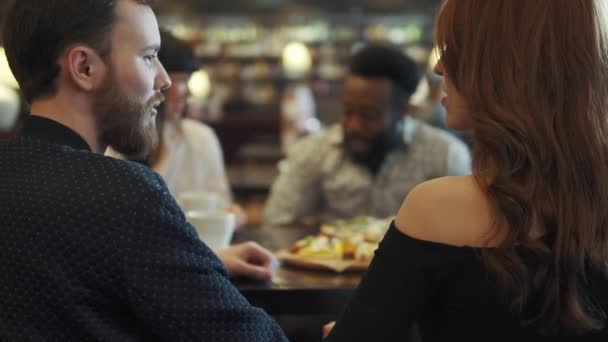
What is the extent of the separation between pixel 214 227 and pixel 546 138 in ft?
2.94

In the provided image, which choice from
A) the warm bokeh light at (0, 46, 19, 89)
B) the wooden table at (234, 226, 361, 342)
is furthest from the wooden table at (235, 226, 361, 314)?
the warm bokeh light at (0, 46, 19, 89)

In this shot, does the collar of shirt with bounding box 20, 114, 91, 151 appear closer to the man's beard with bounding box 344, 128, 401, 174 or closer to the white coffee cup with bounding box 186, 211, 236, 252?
the white coffee cup with bounding box 186, 211, 236, 252

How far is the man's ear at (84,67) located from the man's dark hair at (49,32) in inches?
0.4

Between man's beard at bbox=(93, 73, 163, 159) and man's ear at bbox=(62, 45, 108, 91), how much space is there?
16mm

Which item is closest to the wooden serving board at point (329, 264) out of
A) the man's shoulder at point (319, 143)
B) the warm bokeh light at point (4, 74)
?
the man's shoulder at point (319, 143)

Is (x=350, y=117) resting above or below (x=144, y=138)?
below

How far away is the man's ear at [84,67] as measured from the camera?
1.27m

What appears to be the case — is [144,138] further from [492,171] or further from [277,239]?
[277,239]

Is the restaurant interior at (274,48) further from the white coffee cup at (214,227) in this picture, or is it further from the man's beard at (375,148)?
the white coffee cup at (214,227)

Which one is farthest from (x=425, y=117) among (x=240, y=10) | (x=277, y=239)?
(x=240, y=10)

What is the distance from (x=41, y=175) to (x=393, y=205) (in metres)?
1.94

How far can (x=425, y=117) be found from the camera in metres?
6.64

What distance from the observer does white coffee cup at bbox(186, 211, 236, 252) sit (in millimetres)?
1806

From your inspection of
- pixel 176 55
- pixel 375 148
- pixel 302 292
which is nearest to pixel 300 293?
pixel 302 292
